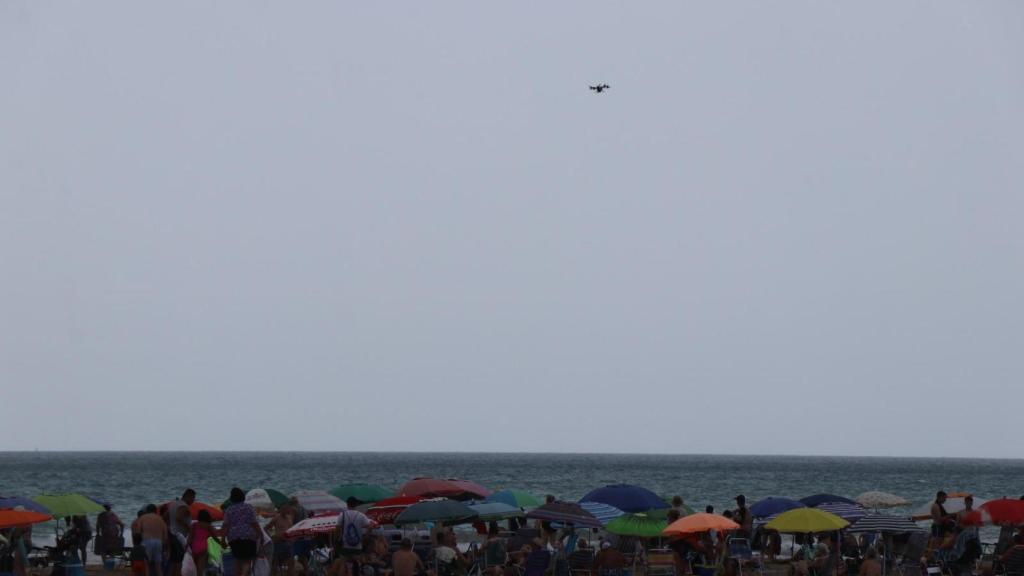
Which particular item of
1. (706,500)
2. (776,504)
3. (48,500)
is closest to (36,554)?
(48,500)

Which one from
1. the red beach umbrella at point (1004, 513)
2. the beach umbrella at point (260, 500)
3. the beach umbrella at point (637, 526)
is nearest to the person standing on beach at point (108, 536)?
the beach umbrella at point (260, 500)

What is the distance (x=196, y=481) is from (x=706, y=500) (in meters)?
38.0

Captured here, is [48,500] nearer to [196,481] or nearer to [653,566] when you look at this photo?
[653,566]

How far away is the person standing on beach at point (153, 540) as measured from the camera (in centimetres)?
1619

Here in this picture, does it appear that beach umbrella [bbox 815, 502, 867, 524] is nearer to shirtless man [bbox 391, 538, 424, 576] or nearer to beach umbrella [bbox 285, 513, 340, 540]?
shirtless man [bbox 391, 538, 424, 576]

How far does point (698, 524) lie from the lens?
57.4 feet

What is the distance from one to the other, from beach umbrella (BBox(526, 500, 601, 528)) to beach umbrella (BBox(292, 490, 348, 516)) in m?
3.08

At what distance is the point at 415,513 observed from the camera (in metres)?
17.7

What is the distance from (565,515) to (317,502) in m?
3.81

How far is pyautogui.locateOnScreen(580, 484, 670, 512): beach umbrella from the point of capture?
20188 mm

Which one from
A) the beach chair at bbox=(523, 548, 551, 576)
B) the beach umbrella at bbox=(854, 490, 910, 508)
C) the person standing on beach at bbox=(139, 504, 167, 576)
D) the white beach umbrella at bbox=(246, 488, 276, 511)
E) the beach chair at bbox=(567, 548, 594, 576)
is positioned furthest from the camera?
the beach umbrella at bbox=(854, 490, 910, 508)

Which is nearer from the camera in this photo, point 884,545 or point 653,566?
point 884,545

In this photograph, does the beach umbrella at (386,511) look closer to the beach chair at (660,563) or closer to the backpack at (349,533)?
the backpack at (349,533)

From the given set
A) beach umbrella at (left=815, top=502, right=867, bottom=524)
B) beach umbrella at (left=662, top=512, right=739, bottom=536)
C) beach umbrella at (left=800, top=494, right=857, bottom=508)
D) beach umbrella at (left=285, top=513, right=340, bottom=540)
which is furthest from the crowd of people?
beach umbrella at (left=800, top=494, right=857, bottom=508)
